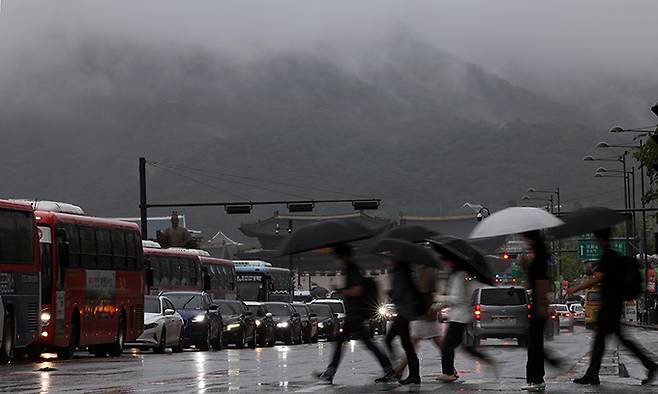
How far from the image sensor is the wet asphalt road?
23.0 meters

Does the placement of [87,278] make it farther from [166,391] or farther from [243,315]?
[166,391]

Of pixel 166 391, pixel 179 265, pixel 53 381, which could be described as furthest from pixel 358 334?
pixel 179 265

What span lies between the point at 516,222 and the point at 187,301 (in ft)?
91.7

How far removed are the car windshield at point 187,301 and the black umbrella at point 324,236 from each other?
25637 mm

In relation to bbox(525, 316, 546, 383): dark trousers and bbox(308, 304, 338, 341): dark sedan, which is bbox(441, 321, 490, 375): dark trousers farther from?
bbox(308, 304, 338, 341): dark sedan

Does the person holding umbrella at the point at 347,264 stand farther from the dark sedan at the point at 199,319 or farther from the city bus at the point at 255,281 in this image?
the city bus at the point at 255,281

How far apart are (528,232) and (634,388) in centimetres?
241

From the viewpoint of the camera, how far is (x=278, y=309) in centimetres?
6131

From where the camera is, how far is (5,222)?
34625 millimetres

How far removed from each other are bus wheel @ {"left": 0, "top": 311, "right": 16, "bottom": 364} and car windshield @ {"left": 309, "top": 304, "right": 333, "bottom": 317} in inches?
1326

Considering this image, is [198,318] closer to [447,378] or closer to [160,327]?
[160,327]

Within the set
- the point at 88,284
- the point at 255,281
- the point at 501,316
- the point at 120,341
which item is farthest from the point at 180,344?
the point at 255,281

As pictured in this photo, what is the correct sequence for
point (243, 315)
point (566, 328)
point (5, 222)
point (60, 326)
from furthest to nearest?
point (566, 328) < point (243, 315) < point (60, 326) < point (5, 222)

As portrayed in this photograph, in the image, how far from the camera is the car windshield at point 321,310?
68562mm
